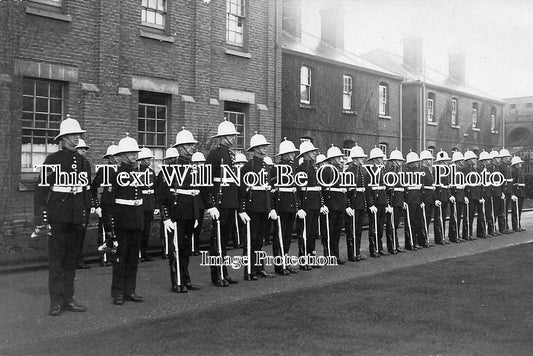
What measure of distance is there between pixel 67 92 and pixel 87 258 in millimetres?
4174

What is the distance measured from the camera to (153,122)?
53.1 ft

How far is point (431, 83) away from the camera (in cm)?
3444

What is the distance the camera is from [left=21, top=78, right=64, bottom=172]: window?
43.5ft

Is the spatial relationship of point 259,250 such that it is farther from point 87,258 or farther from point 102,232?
point 87,258

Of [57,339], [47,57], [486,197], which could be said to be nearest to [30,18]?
[47,57]

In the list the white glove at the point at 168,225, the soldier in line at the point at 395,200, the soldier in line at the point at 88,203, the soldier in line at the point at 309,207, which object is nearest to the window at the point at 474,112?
the soldier in line at the point at 395,200

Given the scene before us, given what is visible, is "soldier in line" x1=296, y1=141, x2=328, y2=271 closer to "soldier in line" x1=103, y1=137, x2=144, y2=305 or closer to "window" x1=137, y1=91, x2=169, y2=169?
"soldier in line" x1=103, y1=137, x2=144, y2=305

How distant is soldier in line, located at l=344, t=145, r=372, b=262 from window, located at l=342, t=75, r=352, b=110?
1418 centimetres

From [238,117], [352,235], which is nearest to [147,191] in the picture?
[352,235]

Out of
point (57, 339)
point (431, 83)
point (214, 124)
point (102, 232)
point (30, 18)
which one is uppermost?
point (431, 83)

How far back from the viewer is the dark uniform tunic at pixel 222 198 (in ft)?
31.3

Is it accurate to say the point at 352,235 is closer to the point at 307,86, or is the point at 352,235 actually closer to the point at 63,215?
the point at 63,215

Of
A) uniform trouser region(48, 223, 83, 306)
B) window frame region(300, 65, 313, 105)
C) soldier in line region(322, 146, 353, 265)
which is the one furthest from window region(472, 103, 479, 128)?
uniform trouser region(48, 223, 83, 306)

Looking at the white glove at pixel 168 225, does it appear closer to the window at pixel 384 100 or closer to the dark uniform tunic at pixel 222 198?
the dark uniform tunic at pixel 222 198
